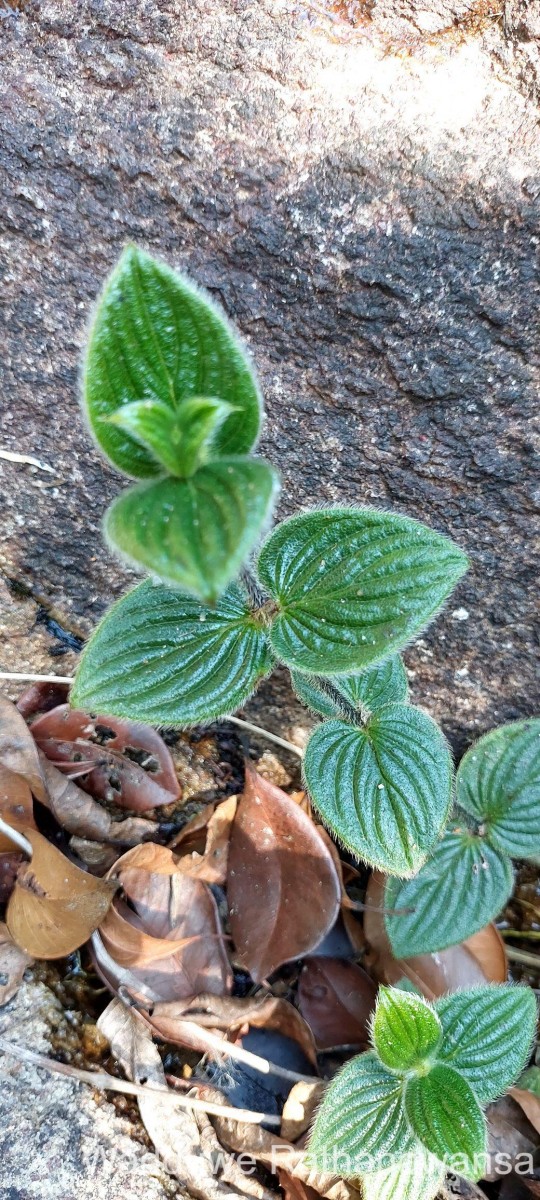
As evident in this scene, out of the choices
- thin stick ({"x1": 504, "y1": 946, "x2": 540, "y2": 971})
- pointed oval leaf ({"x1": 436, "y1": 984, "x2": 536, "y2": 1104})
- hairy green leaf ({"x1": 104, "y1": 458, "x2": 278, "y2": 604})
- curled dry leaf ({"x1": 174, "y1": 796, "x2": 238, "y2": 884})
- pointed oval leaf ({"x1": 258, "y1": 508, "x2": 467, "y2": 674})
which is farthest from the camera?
thin stick ({"x1": 504, "y1": 946, "x2": 540, "y2": 971})

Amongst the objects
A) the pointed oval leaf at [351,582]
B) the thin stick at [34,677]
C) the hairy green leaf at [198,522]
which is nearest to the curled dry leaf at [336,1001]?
the thin stick at [34,677]

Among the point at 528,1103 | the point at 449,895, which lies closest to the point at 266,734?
the point at 449,895

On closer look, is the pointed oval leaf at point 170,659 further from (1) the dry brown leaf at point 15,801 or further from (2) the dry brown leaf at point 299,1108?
(2) the dry brown leaf at point 299,1108

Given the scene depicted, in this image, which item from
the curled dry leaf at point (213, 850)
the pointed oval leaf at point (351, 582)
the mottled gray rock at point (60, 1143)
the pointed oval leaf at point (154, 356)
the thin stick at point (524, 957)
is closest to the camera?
the pointed oval leaf at point (154, 356)

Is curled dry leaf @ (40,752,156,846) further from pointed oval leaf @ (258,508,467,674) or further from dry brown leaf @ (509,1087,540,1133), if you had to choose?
dry brown leaf @ (509,1087,540,1133)

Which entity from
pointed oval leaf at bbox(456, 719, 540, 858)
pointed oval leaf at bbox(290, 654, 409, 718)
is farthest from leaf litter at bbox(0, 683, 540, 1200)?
pointed oval leaf at bbox(290, 654, 409, 718)

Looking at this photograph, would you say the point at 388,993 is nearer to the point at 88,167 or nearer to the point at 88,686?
the point at 88,686

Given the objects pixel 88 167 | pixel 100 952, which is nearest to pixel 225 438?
pixel 88 167
